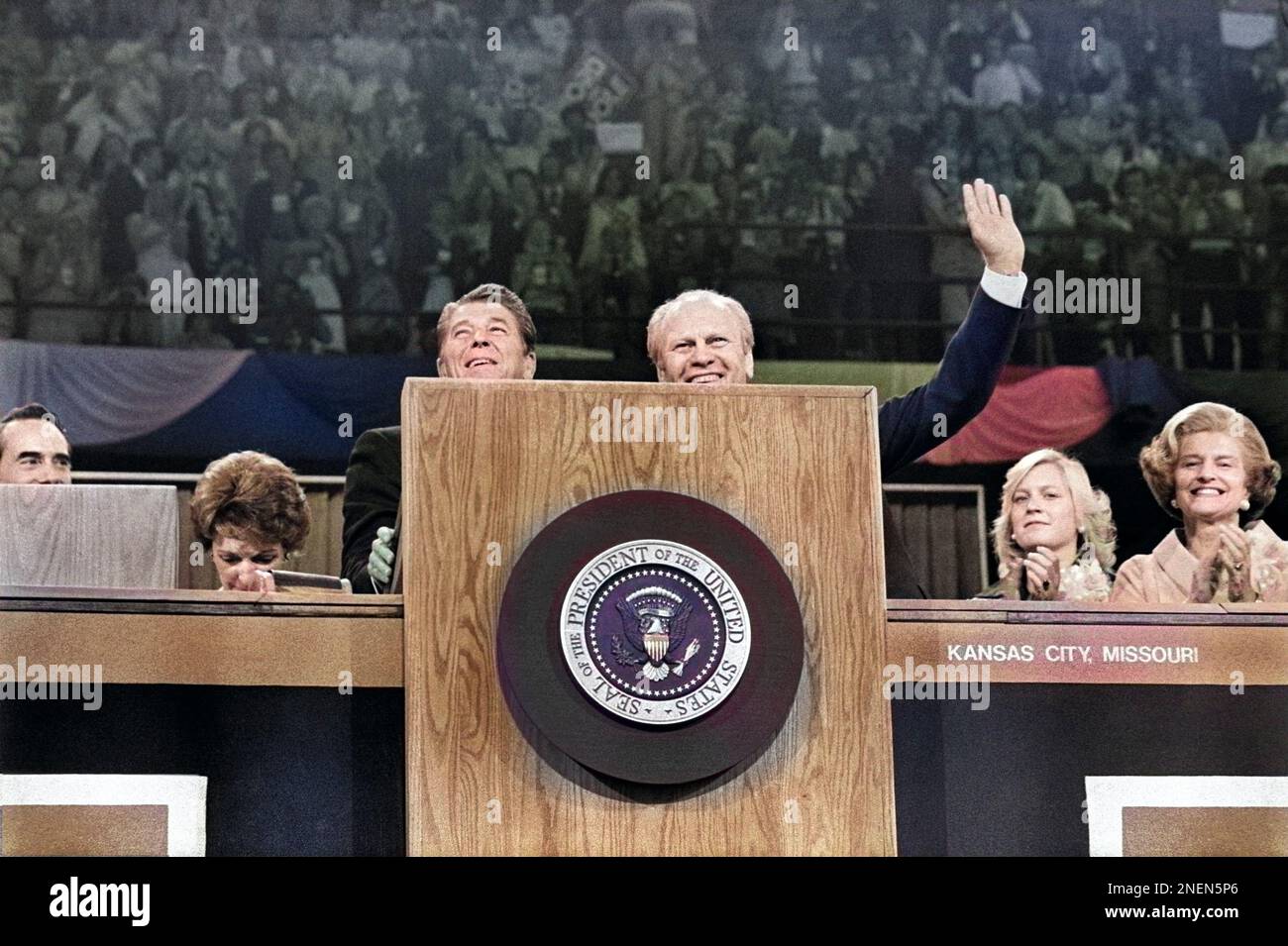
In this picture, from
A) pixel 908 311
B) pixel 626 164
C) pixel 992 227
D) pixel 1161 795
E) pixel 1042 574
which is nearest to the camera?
pixel 1161 795

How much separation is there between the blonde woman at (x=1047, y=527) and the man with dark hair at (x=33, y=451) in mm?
1551

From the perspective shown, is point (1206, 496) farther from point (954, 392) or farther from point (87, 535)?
point (87, 535)

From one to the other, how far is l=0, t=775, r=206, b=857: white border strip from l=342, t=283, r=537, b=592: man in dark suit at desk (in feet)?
2.08

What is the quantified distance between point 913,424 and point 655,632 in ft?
2.62

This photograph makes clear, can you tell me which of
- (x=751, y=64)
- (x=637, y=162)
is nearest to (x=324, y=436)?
(x=637, y=162)

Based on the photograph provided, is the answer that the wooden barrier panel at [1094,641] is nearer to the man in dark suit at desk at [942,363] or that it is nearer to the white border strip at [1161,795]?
the white border strip at [1161,795]

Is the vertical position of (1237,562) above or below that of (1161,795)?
above

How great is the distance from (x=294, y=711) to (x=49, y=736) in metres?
0.29

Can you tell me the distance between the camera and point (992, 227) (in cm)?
311

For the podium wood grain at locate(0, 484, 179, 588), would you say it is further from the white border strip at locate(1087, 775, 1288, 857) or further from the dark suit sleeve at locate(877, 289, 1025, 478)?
the white border strip at locate(1087, 775, 1288, 857)

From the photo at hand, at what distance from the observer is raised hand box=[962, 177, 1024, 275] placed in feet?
10.1

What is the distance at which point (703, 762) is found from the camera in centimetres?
244

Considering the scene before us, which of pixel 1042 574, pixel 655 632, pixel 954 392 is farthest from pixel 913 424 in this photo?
pixel 655 632

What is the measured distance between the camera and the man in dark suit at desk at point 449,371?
10.3ft
